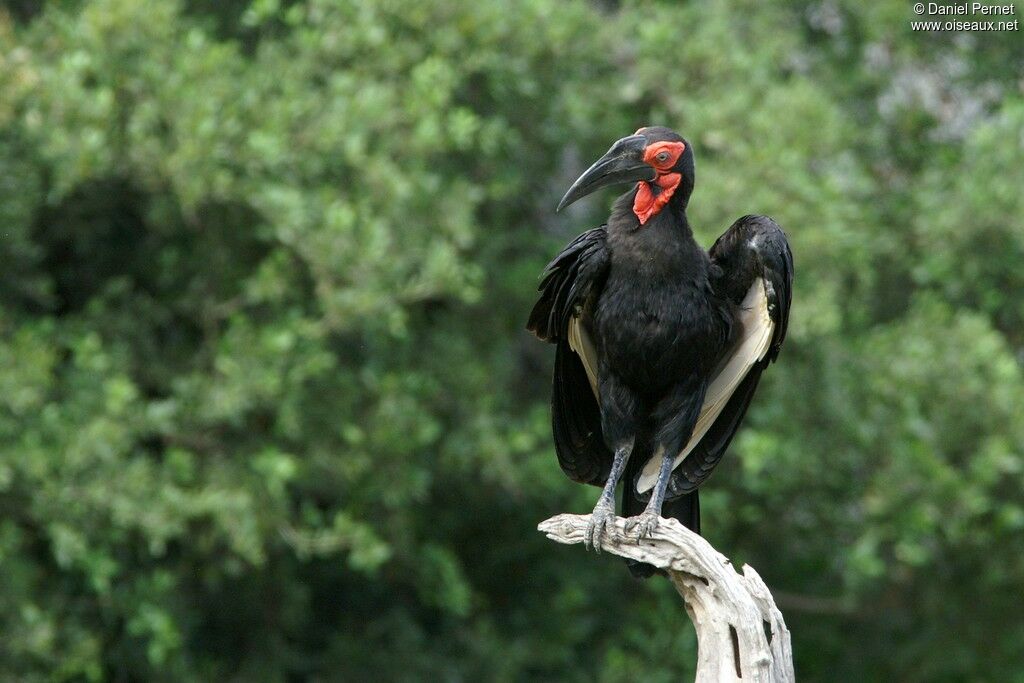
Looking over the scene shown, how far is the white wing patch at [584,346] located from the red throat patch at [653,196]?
39 cm

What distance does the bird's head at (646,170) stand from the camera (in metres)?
4.28

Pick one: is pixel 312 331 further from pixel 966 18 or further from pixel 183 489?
pixel 966 18

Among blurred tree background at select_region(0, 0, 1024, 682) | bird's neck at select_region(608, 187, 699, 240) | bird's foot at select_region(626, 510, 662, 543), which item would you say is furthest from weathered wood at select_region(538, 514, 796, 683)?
blurred tree background at select_region(0, 0, 1024, 682)

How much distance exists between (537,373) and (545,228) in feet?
2.69

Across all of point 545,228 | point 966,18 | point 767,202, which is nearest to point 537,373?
point 545,228

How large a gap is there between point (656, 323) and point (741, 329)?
1.18 feet

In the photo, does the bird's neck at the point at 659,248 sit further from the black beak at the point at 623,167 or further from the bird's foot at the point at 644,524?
the bird's foot at the point at 644,524

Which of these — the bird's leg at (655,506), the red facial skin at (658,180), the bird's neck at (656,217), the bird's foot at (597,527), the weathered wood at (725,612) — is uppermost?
the red facial skin at (658,180)

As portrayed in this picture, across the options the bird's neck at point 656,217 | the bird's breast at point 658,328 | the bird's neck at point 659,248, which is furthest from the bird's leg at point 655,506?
the bird's neck at point 656,217

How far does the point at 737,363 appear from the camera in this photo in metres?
4.48

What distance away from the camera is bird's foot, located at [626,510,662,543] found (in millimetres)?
4074

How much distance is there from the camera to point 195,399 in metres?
6.47

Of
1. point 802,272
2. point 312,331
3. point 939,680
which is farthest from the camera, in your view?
point 939,680

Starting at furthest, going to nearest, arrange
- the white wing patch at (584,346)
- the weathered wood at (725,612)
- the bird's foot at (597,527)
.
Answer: the white wing patch at (584,346), the bird's foot at (597,527), the weathered wood at (725,612)
